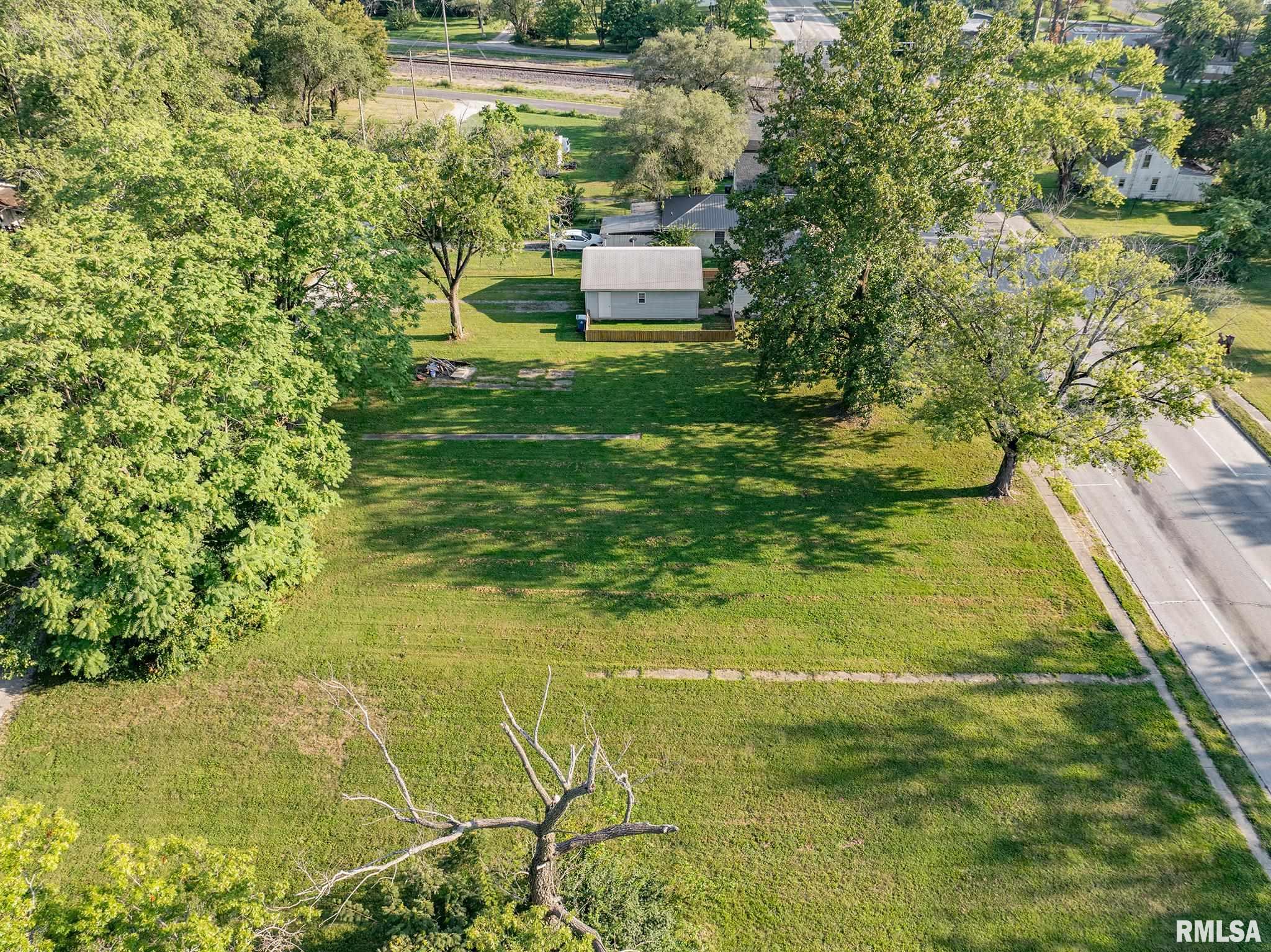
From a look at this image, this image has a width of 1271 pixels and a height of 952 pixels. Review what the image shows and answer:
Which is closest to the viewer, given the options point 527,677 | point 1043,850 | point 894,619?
point 1043,850

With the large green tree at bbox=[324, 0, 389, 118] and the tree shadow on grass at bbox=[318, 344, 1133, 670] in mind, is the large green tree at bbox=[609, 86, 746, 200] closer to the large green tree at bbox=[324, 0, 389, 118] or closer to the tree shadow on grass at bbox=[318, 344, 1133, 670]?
the large green tree at bbox=[324, 0, 389, 118]

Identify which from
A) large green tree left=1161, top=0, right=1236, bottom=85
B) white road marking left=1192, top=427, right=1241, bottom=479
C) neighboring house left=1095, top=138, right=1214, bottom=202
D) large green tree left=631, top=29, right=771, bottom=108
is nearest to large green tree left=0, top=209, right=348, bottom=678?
white road marking left=1192, top=427, right=1241, bottom=479

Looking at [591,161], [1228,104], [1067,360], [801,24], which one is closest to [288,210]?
[1067,360]

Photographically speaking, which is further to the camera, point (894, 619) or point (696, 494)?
point (696, 494)

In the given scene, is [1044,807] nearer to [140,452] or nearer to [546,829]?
[546,829]

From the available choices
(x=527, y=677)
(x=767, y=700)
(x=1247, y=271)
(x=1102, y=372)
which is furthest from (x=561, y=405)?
(x=1247, y=271)

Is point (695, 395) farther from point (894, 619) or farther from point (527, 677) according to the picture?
point (527, 677)
